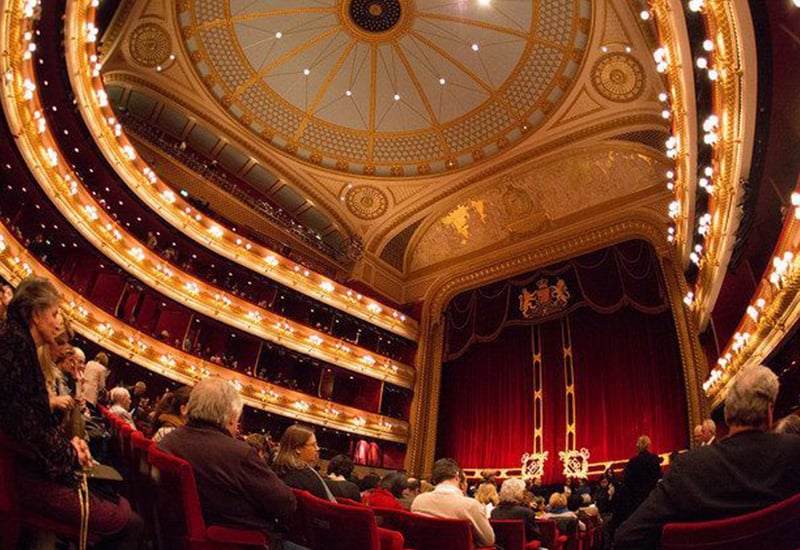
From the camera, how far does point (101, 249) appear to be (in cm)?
1077

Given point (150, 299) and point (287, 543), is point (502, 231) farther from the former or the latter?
point (287, 543)

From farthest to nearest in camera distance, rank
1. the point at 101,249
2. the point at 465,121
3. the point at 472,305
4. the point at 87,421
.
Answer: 1. the point at 472,305
2. the point at 465,121
3. the point at 101,249
4. the point at 87,421

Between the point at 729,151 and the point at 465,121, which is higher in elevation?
the point at 465,121

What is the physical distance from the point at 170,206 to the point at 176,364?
349 centimetres

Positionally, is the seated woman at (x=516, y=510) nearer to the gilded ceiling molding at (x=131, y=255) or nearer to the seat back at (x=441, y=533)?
the seat back at (x=441, y=533)

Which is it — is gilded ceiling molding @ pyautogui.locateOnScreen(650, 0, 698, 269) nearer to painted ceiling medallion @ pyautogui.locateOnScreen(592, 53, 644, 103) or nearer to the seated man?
painted ceiling medallion @ pyautogui.locateOnScreen(592, 53, 644, 103)

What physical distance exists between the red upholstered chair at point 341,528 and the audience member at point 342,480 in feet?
4.55

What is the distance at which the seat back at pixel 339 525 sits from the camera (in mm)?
2154

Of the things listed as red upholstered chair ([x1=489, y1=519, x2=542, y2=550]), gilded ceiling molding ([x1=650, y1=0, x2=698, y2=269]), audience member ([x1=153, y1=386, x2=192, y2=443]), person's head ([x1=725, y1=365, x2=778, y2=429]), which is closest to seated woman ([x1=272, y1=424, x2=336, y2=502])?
audience member ([x1=153, y1=386, x2=192, y2=443])

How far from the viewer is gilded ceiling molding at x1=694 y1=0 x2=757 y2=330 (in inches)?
199

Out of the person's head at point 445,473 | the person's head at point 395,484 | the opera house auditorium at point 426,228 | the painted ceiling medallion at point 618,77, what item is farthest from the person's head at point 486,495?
the painted ceiling medallion at point 618,77

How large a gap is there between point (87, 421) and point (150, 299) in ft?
35.7

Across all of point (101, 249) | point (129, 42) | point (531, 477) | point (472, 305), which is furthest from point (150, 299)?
point (531, 477)

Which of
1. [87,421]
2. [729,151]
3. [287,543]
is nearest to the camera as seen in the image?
[287,543]
